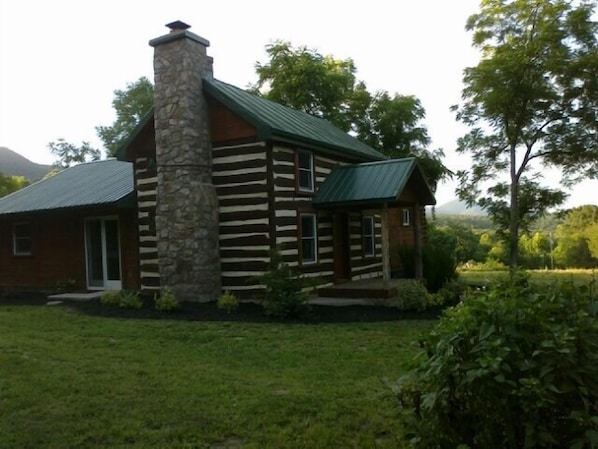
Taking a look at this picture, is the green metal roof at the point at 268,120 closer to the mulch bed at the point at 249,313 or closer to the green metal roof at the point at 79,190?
the green metal roof at the point at 79,190

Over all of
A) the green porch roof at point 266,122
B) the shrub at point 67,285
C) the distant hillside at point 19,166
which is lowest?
the shrub at point 67,285

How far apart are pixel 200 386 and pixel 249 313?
5.75 meters

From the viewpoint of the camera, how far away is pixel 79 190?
1748cm

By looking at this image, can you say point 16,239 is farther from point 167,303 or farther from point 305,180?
point 305,180

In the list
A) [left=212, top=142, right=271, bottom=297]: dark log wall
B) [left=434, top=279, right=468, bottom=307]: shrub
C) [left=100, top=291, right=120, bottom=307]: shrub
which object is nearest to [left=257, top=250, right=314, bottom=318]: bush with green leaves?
[left=212, top=142, right=271, bottom=297]: dark log wall

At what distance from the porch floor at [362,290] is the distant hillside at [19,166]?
85.7 meters

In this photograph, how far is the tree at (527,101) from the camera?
55.7 ft

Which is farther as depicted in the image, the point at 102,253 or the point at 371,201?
the point at 102,253

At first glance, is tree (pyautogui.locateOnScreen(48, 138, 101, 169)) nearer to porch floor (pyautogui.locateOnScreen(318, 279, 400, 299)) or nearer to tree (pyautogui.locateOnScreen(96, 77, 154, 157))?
tree (pyautogui.locateOnScreen(96, 77, 154, 157))

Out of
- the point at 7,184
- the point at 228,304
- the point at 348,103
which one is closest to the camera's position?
the point at 228,304

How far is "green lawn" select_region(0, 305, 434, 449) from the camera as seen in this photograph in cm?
432

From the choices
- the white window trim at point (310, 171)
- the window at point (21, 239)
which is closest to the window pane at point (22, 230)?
the window at point (21, 239)

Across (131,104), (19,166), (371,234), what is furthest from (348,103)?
(19,166)

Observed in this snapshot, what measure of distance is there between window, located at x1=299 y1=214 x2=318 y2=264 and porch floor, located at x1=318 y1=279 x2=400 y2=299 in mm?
1015
